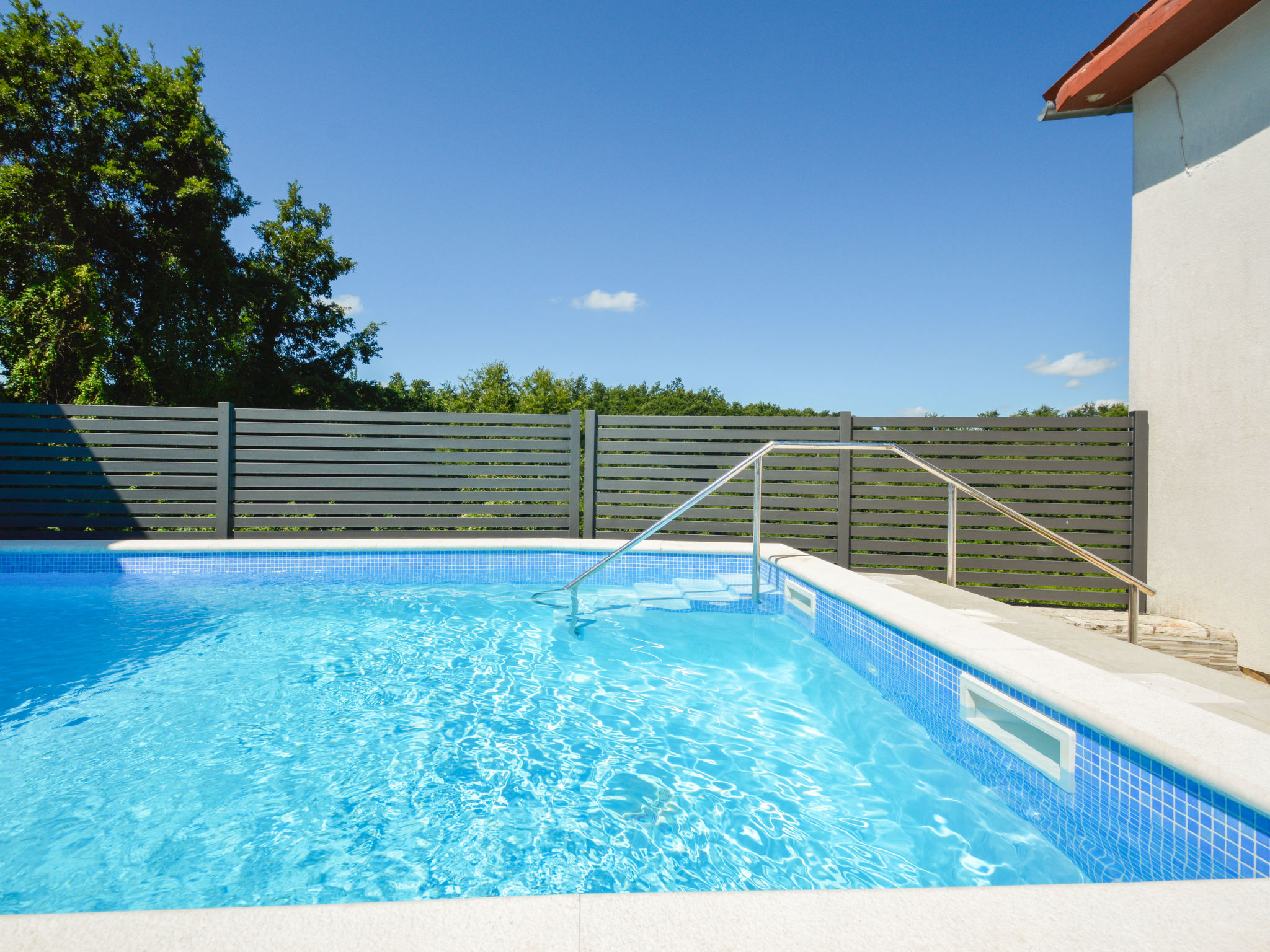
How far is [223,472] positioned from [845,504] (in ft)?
21.5

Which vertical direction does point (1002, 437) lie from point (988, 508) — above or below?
above

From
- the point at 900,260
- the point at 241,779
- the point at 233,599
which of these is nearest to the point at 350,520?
the point at 233,599

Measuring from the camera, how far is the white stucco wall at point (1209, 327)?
4062 millimetres

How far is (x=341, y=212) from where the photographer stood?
637 inches

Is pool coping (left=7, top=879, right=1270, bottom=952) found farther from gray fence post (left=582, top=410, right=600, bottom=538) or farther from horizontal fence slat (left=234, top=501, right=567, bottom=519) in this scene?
horizontal fence slat (left=234, top=501, right=567, bottom=519)

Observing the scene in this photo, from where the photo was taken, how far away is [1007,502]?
18.3ft

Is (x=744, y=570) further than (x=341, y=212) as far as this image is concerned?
No

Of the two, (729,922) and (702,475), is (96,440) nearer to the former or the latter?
(702,475)

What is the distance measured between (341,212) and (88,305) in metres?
6.86

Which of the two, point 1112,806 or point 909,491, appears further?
point 909,491

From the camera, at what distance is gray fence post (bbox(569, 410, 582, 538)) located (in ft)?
22.3

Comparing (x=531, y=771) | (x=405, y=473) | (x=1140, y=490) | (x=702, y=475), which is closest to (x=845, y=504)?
(x=702, y=475)

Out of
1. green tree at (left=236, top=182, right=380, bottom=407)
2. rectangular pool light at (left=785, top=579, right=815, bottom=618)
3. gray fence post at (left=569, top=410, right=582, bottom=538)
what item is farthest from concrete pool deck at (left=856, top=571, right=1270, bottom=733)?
green tree at (left=236, top=182, right=380, bottom=407)

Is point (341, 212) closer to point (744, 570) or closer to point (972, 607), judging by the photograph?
point (744, 570)
